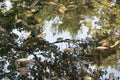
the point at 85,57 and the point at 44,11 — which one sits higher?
the point at 44,11

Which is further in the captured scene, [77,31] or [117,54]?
[77,31]

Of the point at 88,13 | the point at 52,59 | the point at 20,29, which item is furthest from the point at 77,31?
the point at 52,59

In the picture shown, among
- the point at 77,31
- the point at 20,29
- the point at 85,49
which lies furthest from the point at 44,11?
the point at 85,49

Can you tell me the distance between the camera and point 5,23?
7.38 metres

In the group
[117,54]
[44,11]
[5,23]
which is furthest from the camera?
[44,11]

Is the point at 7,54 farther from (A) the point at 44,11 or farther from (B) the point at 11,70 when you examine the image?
(A) the point at 44,11

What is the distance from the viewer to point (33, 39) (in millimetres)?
6871

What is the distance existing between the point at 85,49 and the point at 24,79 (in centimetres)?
149

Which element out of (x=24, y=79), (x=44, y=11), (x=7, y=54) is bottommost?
(x=24, y=79)

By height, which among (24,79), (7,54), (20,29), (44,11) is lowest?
(24,79)

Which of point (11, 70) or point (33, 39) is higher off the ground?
point (33, 39)

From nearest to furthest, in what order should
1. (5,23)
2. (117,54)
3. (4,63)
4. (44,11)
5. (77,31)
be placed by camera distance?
(4,63) < (5,23) < (117,54) < (44,11) < (77,31)

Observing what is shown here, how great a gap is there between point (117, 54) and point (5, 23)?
332 cm

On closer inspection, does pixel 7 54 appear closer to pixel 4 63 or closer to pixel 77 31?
pixel 4 63
